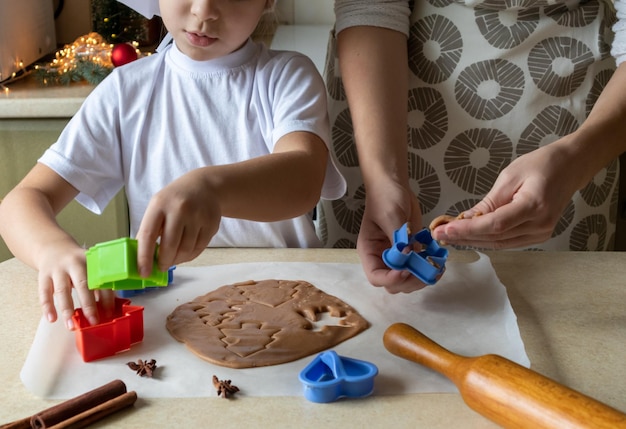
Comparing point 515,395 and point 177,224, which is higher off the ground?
point 177,224

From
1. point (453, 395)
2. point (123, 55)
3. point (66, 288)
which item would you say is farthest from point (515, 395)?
point (123, 55)

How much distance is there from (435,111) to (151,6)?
491mm

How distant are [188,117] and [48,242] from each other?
38cm

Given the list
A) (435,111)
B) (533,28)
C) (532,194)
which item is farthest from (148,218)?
(533,28)

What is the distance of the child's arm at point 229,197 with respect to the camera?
788 mm

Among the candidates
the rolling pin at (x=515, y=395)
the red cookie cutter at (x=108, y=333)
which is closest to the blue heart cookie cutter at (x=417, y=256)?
the rolling pin at (x=515, y=395)

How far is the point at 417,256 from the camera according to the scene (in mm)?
885

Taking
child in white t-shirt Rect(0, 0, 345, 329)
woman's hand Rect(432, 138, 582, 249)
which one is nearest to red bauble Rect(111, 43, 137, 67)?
child in white t-shirt Rect(0, 0, 345, 329)

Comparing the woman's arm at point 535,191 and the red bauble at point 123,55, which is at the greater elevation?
the red bauble at point 123,55

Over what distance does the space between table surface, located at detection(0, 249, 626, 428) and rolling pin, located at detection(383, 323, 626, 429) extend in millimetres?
26

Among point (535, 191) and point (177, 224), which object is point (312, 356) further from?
point (535, 191)

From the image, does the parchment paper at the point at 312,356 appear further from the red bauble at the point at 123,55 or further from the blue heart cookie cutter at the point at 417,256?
the red bauble at the point at 123,55

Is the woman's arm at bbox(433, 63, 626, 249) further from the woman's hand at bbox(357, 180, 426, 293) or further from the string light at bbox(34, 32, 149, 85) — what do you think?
the string light at bbox(34, 32, 149, 85)

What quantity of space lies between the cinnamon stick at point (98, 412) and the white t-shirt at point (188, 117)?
533 mm
